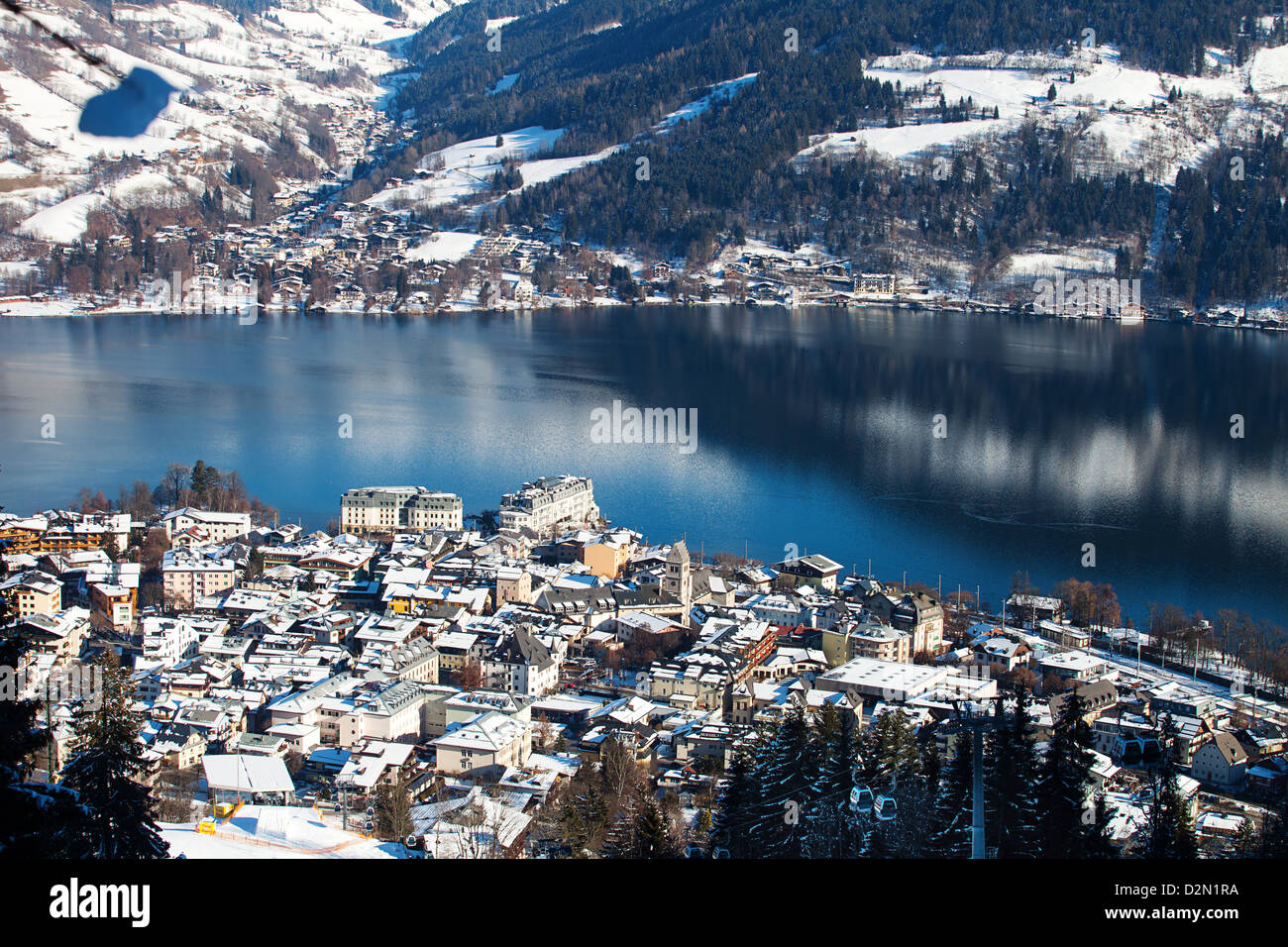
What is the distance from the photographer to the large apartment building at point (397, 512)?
11281mm

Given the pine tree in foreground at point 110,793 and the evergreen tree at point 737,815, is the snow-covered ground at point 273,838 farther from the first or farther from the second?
the evergreen tree at point 737,815

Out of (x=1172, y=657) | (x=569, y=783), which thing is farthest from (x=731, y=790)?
(x=1172, y=657)

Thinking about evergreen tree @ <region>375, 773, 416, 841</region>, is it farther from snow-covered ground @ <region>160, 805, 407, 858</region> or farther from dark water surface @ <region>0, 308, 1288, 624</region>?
dark water surface @ <region>0, 308, 1288, 624</region>

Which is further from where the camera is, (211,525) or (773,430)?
(773,430)

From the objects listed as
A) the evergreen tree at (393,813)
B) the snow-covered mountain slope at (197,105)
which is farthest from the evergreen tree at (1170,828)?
the snow-covered mountain slope at (197,105)

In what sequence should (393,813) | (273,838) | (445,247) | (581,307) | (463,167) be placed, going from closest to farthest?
(273,838), (393,813), (581,307), (445,247), (463,167)

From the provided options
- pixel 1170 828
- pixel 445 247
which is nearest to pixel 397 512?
pixel 1170 828

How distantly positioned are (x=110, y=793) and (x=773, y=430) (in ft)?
44.5

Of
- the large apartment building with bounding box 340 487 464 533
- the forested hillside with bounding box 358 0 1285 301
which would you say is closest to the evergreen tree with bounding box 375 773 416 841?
the large apartment building with bounding box 340 487 464 533

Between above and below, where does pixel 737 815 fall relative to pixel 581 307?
below

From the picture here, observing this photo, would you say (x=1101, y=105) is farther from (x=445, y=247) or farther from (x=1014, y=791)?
(x=1014, y=791)

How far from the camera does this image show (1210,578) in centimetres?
1001

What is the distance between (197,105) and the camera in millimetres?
35875
